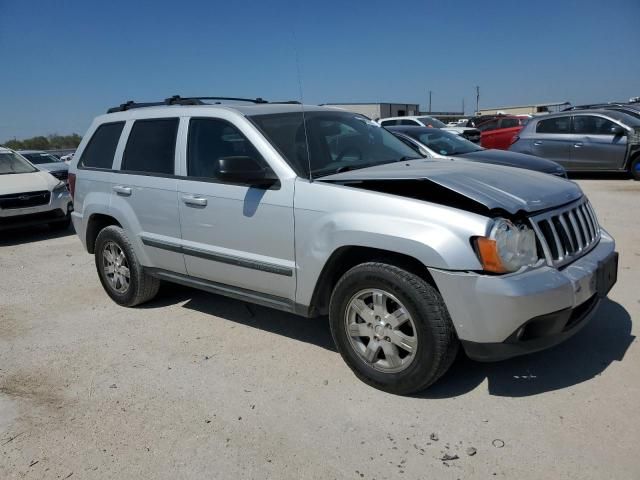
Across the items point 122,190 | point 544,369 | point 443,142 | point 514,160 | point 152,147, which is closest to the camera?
point 544,369

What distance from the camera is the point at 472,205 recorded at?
309 centimetres

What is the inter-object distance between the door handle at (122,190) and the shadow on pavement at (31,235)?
514 centimetres

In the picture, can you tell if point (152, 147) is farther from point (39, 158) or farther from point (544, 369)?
point (39, 158)

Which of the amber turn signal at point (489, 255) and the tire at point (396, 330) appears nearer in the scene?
Answer: the amber turn signal at point (489, 255)

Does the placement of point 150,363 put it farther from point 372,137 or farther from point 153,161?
point 372,137

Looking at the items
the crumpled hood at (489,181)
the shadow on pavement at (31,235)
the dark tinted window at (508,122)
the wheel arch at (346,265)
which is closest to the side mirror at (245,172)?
the crumpled hood at (489,181)

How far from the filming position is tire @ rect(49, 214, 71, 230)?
9617 mm

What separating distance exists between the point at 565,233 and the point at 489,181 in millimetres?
545

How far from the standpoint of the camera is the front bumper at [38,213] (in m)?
8.80

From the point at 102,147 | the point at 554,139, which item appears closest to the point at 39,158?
the point at 102,147

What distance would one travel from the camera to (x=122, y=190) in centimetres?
488

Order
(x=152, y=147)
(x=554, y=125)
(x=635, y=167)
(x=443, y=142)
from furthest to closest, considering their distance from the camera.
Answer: (x=554, y=125)
(x=635, y=167)
(x=443, y=142)
(x=152, y=147)

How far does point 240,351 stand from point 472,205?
6.89 ft

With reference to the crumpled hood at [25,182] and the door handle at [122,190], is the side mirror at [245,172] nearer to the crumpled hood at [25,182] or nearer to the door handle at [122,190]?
the door handle at [122,190]
